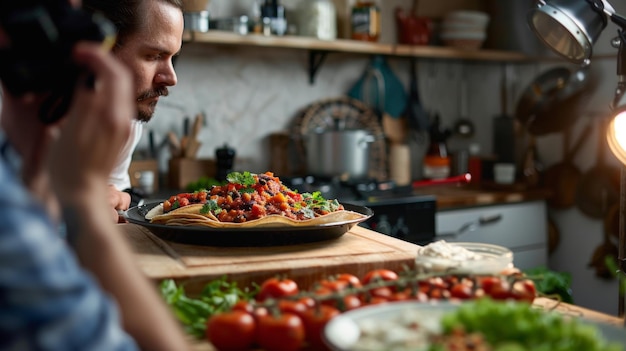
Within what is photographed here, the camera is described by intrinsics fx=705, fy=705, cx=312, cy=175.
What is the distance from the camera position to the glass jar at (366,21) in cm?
421

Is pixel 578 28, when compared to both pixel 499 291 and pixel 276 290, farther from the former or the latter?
pixel 276 290

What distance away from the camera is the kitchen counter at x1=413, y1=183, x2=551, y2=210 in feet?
12.9

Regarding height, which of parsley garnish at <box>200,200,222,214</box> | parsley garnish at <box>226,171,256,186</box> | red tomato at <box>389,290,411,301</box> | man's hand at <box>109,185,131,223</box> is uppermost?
parsley garnish at <box>226,171,256,186</box>

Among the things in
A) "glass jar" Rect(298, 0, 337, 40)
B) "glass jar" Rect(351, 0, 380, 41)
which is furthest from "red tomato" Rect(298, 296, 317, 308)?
"glass jar" Rect(351, 0, 380, 41)

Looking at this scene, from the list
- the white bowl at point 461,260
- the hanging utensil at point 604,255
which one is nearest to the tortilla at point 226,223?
the white bowl at point 461,260

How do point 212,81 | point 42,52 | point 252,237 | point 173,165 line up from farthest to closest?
point 212,81
point 173,165
point 252,237
point 42,52

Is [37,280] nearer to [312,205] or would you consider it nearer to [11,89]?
[11,89]

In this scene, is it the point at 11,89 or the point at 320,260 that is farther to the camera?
the point at 320,260

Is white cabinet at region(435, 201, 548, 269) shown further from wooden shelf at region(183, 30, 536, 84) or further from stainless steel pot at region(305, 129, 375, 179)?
wooden shelf at region(183, 30, 536, 84)

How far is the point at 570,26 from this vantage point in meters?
1.86

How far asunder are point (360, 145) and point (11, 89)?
9.86ft

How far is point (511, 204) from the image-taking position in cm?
422

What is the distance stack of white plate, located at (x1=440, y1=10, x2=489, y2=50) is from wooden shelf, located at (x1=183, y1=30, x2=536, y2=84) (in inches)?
2.7

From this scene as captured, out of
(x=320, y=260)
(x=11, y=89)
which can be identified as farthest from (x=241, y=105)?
(x=11, y=89)
